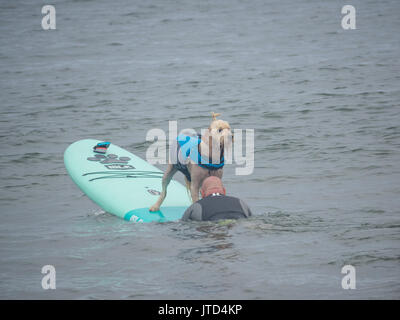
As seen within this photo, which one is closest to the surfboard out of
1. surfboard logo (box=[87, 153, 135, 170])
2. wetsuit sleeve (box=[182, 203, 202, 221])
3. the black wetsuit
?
surfboard logo (box=[87, 153, 135, 170])

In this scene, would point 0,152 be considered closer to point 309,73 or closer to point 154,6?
point 309,73

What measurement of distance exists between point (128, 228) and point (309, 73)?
13105mm

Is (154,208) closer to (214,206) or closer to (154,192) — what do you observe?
(154,192)

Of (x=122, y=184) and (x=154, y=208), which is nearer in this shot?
(x=154, y=208)

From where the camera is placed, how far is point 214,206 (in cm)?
730

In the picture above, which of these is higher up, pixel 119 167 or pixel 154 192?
pixel 119 167

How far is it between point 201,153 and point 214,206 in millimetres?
683

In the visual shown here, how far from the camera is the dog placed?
24.6 ft

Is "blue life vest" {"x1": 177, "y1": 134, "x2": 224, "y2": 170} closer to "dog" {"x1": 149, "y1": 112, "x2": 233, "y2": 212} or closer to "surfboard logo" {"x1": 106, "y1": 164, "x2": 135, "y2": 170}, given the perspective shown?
"dog" {"x1": 149, "y1": 112, "x2": 233, "y2": 212}

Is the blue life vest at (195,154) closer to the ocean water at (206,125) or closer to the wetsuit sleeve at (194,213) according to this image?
the wetsuit sleeve at (194,213)

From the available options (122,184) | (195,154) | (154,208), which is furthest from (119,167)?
(195,154)
